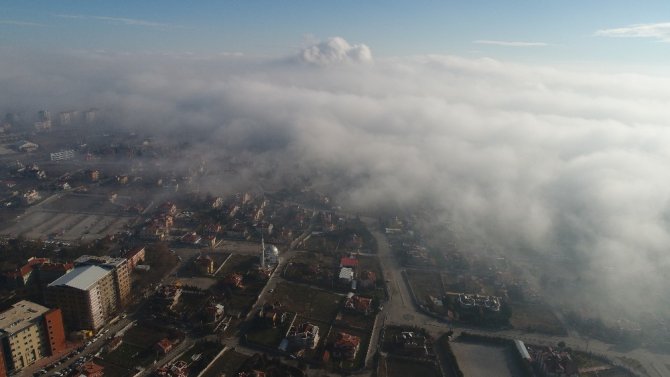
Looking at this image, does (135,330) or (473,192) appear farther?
(473,192)

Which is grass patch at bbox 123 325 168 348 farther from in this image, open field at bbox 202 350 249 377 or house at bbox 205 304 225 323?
open field at bbox 202 350 249 377

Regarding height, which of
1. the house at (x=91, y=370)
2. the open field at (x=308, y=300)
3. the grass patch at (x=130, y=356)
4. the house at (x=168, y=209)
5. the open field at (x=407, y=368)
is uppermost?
the house at (x=91, y=370)

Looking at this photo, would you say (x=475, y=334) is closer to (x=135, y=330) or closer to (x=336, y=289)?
(x=336, y=289)

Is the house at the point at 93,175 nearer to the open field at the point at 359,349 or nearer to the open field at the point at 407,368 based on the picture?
the open field at the point at 359,349

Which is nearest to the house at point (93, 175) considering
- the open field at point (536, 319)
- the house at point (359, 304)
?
the house at point (359, 304)

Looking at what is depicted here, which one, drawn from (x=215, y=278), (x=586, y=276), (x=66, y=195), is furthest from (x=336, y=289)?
(x=66, y=195)

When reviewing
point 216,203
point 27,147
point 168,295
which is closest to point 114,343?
point 168,295
